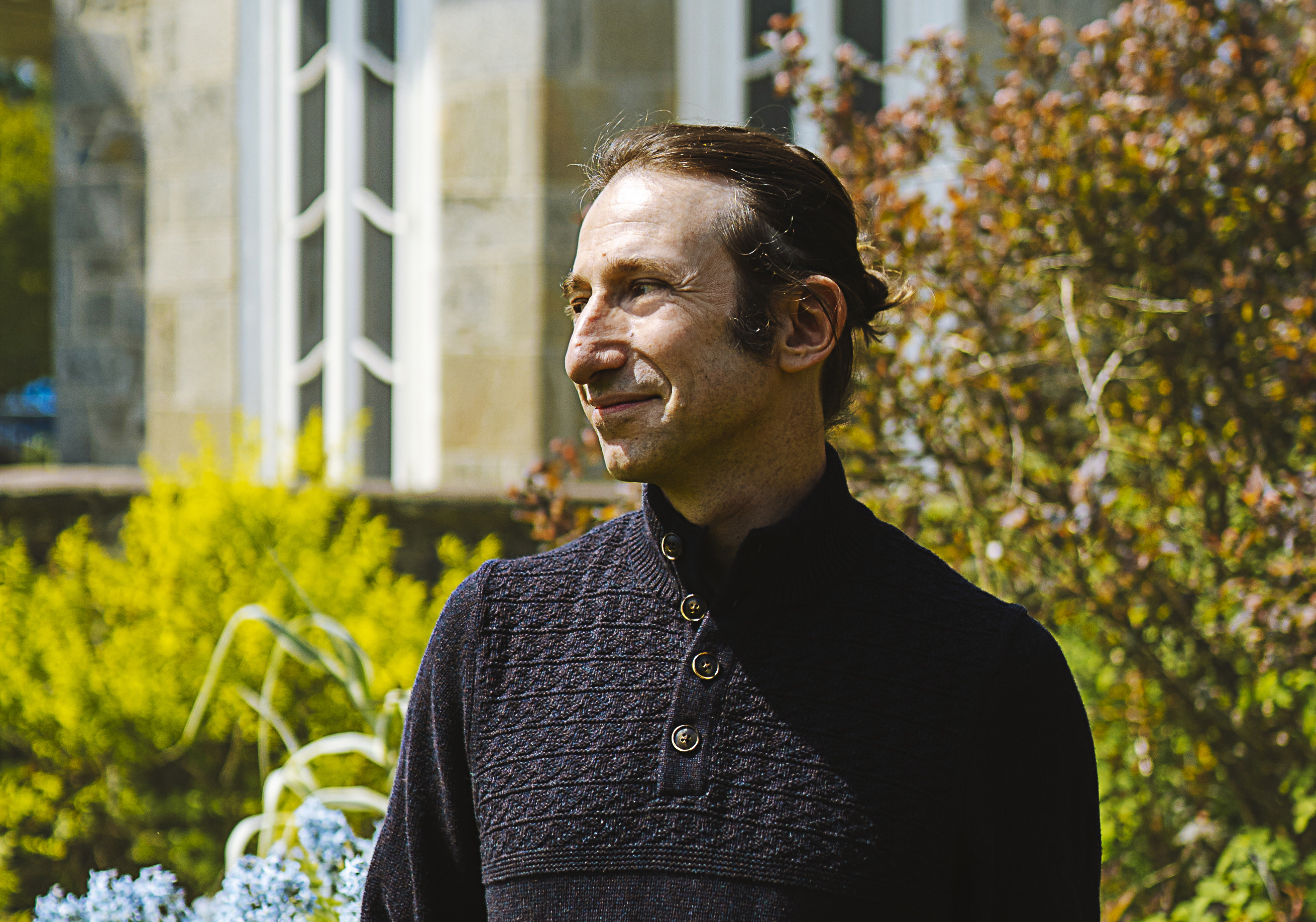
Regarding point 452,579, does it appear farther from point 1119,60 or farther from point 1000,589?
point 1119,60

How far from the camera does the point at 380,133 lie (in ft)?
17.0

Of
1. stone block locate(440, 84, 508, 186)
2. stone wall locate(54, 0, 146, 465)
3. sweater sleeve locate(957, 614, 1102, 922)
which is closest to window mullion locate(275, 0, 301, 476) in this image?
stone wall locate(54, 0, 146, 465)

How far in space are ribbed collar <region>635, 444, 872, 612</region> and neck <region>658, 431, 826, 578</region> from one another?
12 millimetres

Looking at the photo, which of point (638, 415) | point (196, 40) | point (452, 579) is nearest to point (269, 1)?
point (196, 40)

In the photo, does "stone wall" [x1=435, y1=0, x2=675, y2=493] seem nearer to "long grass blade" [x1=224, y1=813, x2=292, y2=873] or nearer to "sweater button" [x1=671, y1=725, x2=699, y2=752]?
"long grass blade" [x1=224, y1=813, x2=292, y2=873]

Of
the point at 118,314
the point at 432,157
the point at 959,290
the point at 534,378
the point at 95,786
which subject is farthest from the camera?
the point at 118,314

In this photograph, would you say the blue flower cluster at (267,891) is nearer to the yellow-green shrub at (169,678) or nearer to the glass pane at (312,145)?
the yellow-green shrub at (169,678)

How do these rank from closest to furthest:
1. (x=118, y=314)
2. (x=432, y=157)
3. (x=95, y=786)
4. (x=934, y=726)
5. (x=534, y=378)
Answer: (x=934, y=726)
(x=95, y=786)
(x=534, y=378)
(x=432, y=157)
(x=118, y=314)

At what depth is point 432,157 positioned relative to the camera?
505 cm

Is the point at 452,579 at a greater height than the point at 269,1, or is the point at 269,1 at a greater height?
the point at 269,1

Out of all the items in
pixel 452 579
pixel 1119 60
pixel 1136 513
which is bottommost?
pixel 452 579

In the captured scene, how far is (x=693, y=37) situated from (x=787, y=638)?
13.3ft

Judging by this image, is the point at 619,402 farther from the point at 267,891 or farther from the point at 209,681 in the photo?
the point at 209,681

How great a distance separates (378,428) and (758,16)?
7.18ft
